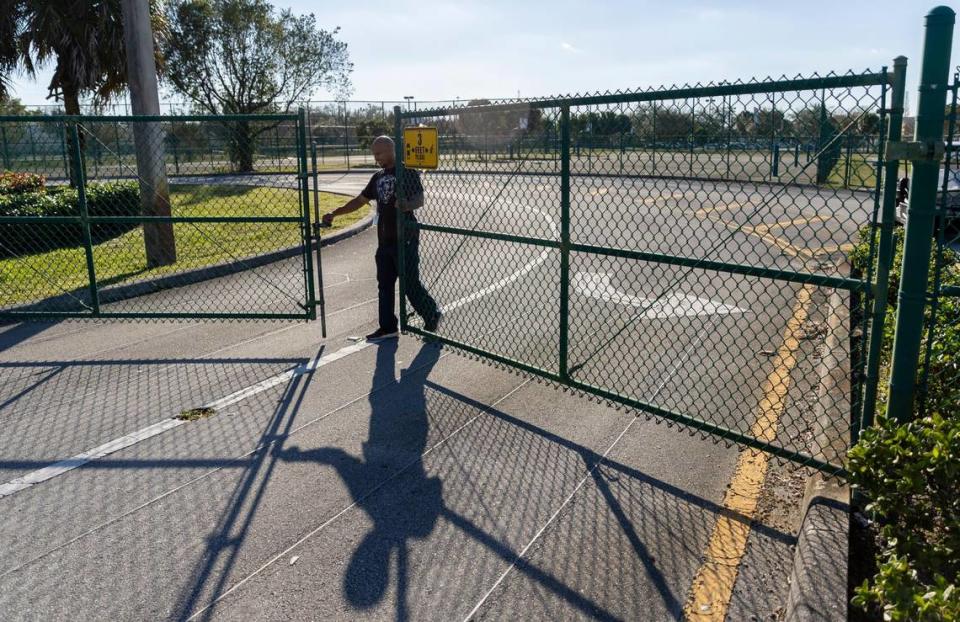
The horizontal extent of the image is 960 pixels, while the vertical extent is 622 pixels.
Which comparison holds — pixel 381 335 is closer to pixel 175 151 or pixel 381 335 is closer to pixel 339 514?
pixel 339 514

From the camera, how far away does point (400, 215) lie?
23.4 ft

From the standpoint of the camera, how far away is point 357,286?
10055 mm

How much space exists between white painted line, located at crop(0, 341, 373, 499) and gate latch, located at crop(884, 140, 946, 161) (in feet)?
15.3

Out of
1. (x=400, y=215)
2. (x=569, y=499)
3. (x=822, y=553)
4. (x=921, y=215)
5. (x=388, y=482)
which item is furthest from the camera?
(x=400, y=215)

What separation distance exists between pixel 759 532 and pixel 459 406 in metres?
2.43

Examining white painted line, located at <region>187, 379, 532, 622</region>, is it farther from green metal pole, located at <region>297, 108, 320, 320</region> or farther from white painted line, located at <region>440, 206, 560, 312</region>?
white painted line, located at <region>440, 206, 560, 312</region>

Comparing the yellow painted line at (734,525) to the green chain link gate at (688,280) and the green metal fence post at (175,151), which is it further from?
the green metal fence post at (175,151)

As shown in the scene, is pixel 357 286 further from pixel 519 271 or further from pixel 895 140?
pixel 895 140

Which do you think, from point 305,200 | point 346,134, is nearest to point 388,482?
point 305,200

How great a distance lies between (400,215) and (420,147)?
75 centimetres

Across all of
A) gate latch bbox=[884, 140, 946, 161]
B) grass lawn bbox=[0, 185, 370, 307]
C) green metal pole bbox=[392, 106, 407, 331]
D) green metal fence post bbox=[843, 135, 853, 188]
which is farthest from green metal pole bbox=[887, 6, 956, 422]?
grass lawn bbox=[0, 185, 370, 307]

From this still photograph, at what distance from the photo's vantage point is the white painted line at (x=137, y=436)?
15.2 feet

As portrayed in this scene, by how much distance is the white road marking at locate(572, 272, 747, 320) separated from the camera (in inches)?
329

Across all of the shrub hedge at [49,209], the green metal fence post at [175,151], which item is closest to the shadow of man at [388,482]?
the shrub hedge at [49,209]
